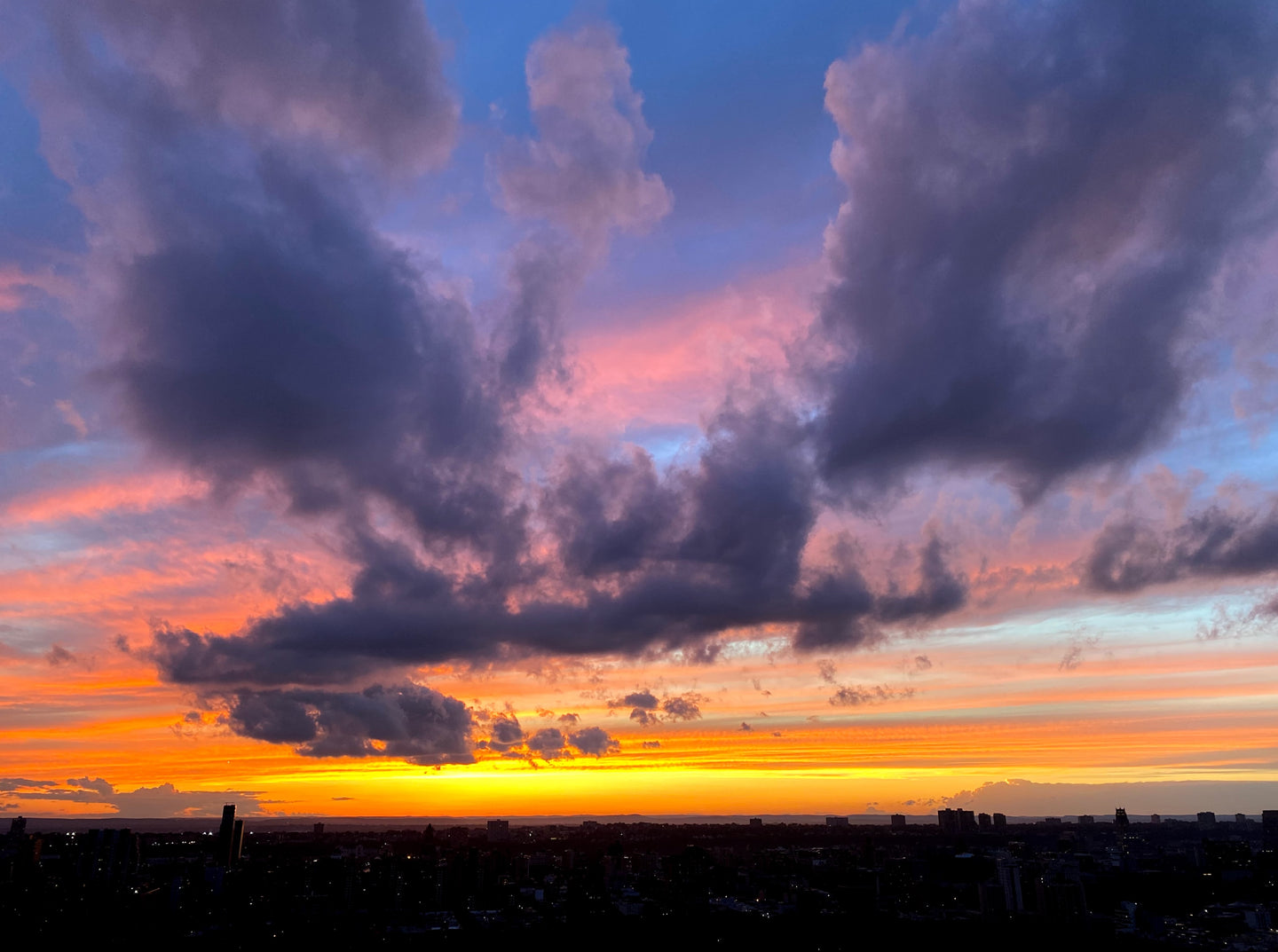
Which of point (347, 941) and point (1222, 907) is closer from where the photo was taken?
point (347, 941)

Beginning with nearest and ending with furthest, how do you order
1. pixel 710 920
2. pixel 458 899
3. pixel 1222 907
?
pixel 710 920 → pixel 1222 907 → pixel 458 899

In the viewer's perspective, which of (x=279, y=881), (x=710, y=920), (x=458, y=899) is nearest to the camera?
(x=710, y=920)

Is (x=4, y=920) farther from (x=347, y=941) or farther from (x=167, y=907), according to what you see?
(x=347, y=941)

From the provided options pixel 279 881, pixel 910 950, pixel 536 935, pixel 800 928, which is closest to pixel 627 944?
pixel 536 935

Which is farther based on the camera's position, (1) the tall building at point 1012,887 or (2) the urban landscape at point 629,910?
(1) the tall building at point 1012,887

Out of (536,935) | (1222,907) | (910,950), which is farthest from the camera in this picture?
(1222,907)

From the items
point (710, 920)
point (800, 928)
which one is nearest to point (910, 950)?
point (800, 928)

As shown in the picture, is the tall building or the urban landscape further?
the tall building

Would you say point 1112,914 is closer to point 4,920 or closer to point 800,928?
point 800,928

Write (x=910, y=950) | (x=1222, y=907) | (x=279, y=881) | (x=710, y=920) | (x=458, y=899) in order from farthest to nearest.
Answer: (x=279, y=881) → (x=458, y=899) → (x=1222, y=907) → (x=710, y=920) → (x=910, y=950)
